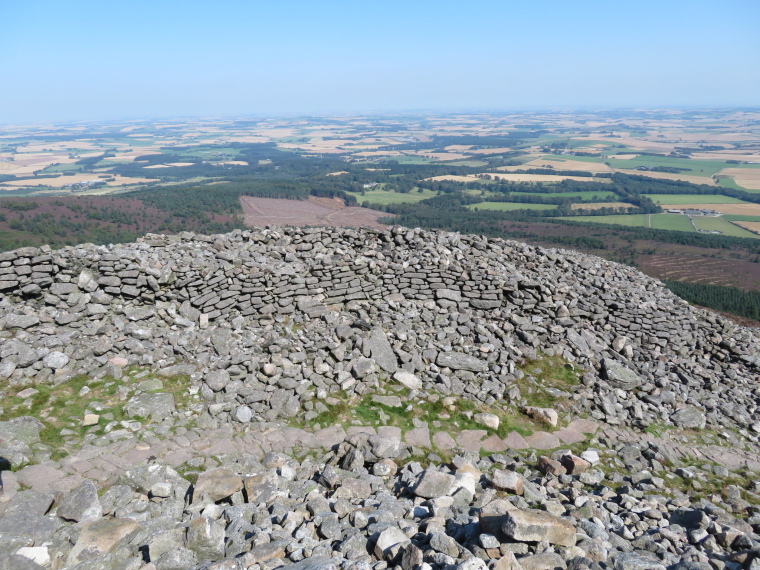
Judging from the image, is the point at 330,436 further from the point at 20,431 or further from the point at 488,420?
the point at 20,431

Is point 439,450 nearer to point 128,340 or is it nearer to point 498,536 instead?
point 498,536

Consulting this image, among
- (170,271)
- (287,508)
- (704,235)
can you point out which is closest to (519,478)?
(287,508)

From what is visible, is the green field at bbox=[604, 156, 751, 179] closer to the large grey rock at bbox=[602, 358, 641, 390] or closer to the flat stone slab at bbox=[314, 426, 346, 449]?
the large grey rock at bbox=[602, 358, 641, 390]

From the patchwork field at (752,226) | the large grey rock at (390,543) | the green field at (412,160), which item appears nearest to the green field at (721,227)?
the patchwork field at (752,226)

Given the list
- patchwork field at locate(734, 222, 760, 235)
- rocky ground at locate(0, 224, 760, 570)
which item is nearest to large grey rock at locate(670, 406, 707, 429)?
rocky ground at locate(0, 224, 760, 570)

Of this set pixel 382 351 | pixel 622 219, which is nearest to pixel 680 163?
pixel 622 219

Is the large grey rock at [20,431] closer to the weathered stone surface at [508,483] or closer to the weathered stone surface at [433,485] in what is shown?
the weathered stone surface at [433,485]
